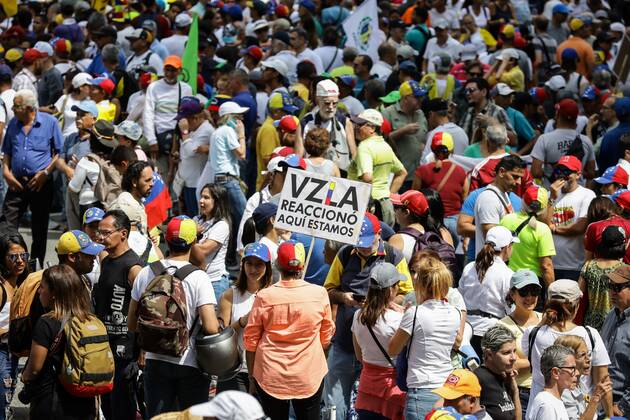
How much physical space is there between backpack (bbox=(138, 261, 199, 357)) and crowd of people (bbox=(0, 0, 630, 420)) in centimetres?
1

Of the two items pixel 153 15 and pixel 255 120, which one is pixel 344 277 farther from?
pixel 153 15

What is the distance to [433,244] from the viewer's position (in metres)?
9.41

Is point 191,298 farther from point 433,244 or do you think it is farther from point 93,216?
point 433,244

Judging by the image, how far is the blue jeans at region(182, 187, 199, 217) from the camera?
43.5 feet

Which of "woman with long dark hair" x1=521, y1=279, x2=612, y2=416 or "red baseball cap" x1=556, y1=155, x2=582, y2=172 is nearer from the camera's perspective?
"woman with long dark hair" x1=521, y1=279, x2=612, y2=416

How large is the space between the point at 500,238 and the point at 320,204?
4.54 feet

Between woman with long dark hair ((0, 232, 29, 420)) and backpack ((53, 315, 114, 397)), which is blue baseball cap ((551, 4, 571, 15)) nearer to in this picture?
woman with long dark hair ((0, 232, 29, 420))

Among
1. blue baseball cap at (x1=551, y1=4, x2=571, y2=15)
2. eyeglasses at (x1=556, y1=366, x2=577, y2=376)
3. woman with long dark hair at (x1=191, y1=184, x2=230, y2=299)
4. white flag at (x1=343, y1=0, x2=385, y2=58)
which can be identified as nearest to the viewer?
eyeglasses at (x1=556, y1=366, x2=577, y2=376)

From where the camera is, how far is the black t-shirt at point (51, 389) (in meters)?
7.35

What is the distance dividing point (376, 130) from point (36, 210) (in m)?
3.72

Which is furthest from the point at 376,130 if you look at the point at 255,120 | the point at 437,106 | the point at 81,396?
the point at 81,396

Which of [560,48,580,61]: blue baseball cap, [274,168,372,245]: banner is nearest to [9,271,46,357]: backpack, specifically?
[274,168,372,245]: banner

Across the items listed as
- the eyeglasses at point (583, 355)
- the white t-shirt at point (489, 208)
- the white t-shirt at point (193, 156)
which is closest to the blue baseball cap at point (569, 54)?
the white t-shirt at point (193, 156)

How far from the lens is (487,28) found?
66.8ft
